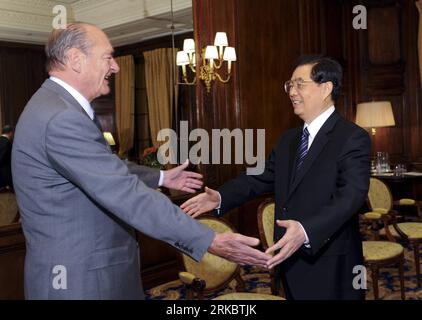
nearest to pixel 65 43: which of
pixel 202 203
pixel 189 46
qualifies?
pixel 202 203

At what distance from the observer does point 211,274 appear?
276 centimetres

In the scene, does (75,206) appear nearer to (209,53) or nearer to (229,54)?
(209,53)

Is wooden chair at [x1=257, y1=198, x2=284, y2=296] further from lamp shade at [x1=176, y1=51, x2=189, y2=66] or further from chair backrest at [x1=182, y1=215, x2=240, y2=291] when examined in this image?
lamp shade at [x1=176, y1=51, x2=189, y2=66]

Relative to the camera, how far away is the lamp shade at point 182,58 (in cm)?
492

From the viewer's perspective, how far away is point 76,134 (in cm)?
151

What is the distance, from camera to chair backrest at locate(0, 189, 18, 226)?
378 cm

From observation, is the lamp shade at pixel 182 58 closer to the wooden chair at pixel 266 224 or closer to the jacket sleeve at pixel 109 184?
the wooden chair at pixel 266 224

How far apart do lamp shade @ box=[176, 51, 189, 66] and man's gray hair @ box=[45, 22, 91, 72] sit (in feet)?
10.8

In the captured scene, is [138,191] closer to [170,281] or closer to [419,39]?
[170,281]

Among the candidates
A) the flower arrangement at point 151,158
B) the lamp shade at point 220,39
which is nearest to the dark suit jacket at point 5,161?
the flower arrangement at point 151,158

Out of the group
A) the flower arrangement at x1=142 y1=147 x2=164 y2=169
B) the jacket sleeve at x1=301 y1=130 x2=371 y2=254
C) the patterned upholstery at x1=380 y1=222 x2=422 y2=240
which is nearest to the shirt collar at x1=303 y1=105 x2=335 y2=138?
the jacket sleeve at x1=301 y1=130 x2=371 y2=254

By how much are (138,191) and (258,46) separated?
4211mm

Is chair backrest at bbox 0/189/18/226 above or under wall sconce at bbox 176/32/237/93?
under
